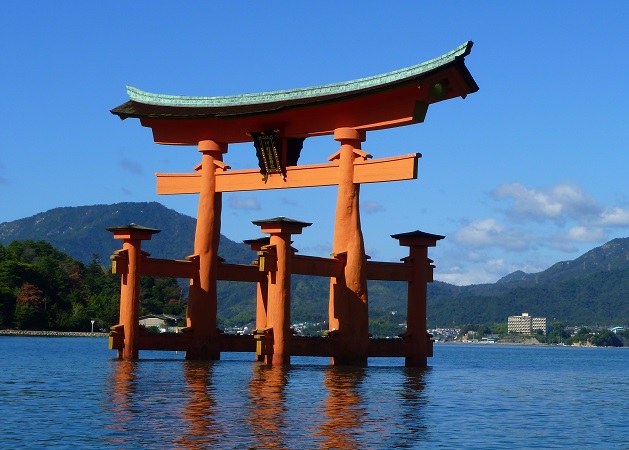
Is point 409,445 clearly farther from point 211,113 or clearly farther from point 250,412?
point 211,113

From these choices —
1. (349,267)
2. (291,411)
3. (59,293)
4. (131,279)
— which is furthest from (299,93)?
(59,293)

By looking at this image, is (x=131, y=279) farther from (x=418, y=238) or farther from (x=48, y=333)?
(x=48, y=333)

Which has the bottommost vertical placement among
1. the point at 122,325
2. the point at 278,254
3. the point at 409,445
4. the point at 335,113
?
the point at 409,445

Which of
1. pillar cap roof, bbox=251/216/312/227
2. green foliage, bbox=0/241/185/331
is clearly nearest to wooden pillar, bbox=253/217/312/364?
pillar cap roof, bbox=251/216/312/227

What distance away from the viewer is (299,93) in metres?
37.3

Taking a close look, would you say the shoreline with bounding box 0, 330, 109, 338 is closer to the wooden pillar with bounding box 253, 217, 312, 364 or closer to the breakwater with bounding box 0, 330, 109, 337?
the breakwater with bounding box 0, 330, 109, 337

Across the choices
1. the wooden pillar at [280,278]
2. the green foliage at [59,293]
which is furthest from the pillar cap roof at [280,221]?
the green foliage at [59,293]

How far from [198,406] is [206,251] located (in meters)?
17.1

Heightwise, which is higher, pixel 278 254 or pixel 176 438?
pixel 278 254

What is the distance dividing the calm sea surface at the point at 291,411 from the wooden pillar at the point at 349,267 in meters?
1.88

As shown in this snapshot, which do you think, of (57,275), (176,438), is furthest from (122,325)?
(57,275)

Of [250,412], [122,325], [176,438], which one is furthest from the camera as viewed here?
[122,325]

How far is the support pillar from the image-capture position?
3731cm

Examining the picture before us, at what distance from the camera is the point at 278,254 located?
34.2 m
